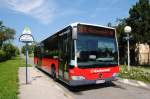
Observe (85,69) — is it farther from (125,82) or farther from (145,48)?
(145,48)

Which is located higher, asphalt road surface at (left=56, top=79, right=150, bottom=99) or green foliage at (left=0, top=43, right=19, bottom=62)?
green foliage at (left=0, top=43, right=19, bottom=62)

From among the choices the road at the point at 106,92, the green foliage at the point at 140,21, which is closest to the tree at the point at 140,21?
the green foliage at the point at 140,21

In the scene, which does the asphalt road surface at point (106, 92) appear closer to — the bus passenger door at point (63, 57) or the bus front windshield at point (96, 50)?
the bus passenger door at point (63, 57)

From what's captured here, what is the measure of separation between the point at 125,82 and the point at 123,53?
2414 centimetres

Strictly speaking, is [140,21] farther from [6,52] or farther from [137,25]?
[6,52]

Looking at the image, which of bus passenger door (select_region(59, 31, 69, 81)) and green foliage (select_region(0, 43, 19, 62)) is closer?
bus passenger door (select_region(59, 31, 69, 81))

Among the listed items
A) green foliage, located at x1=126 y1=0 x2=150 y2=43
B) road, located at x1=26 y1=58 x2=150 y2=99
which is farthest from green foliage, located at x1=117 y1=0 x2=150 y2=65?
road, located at x1=26 y1=58 x2=150 y2=99

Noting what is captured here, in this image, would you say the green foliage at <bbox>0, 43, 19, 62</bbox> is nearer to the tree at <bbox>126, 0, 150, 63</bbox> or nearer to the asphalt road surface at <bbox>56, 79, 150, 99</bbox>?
the tree at <bbox>126, 0, 150, 63</bbox>

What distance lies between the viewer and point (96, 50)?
37.9 ft

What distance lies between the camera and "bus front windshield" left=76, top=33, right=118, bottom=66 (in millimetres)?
11231

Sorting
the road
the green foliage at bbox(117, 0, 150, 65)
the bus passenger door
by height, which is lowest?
the road

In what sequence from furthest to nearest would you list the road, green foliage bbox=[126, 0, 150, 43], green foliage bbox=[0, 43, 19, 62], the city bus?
1. green foliage bbox=[0, 43, 19, 62]
2. green foliage bbox=[126, 0, 150, 43]
3. the city bus
4. the road

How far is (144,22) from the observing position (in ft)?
108

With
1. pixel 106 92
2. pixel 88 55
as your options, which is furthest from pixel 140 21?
pixel 88 55
